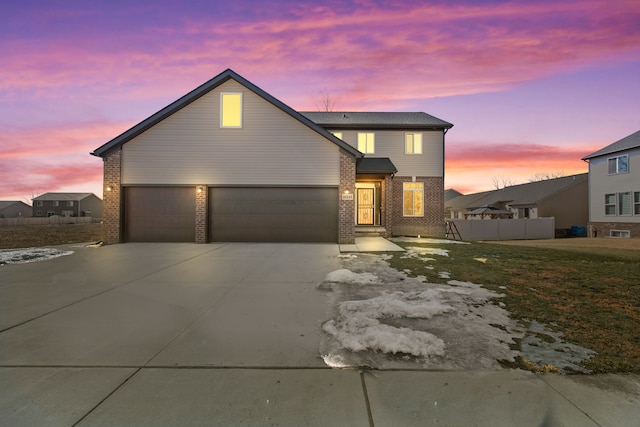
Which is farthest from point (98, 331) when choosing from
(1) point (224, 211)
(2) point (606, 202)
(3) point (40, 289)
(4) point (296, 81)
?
(2) point (606, 202)

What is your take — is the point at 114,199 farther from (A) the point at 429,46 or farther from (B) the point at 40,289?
(A) the point at 429,46

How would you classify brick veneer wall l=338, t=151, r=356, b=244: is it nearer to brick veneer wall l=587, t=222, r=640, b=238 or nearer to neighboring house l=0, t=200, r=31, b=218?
brick veneer wall l=587, t=222, r=640, b=238

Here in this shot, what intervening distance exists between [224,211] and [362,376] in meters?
11.8

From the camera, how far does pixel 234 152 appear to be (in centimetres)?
1302

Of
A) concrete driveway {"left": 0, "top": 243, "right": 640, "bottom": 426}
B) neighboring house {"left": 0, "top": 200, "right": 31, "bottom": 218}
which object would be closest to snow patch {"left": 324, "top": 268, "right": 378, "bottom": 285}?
concrete driveway {"left": 0, "top": 243, "right": 640, "bottom": 426}

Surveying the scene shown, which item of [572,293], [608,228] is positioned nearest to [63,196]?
[572,293]

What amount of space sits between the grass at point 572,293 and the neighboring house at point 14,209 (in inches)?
4372

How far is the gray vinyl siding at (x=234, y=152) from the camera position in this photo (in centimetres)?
1300

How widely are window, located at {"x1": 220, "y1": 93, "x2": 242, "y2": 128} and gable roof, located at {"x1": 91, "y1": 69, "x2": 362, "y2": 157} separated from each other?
2.08ft

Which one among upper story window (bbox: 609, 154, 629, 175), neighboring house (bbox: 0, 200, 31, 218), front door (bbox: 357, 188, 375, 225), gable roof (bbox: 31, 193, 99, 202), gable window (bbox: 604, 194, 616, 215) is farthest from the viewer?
neighboring house (bbox: 0, 200, 31, 218)

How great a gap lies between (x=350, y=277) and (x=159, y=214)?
10652mm

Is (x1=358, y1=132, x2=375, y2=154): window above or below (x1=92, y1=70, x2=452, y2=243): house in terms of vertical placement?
above

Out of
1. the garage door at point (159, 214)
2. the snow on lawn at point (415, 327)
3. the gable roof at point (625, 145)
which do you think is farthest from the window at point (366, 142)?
the gable roof at point (625, 145)

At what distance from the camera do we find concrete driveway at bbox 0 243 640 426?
6.86 ft
